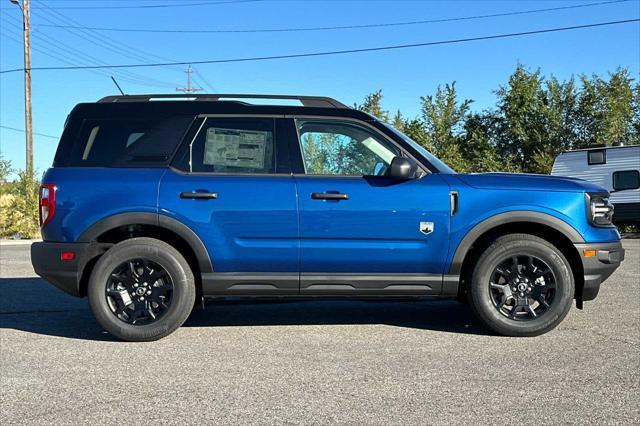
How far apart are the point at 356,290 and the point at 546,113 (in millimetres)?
19377

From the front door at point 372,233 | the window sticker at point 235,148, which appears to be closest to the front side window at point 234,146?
the window sticker at point 235,148

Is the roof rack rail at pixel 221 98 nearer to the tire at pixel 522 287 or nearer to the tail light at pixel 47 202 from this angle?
the tail light at pixel 47 202

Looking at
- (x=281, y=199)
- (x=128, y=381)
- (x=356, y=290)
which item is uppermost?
(x=281, y=199)

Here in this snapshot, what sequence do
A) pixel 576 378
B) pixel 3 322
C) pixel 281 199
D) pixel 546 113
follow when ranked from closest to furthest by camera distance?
pixel 576 378
pixel 281 199
pixel 3 322
pixel 546 113

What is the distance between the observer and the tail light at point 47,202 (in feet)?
15.9

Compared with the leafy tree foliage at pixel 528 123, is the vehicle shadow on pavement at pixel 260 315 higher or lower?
lower

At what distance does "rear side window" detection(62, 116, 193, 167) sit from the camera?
16.2ft

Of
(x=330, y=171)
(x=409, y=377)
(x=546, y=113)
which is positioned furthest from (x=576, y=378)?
(x=546, y=113)

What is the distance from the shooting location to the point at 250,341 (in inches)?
191

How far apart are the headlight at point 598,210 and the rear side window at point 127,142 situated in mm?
3464

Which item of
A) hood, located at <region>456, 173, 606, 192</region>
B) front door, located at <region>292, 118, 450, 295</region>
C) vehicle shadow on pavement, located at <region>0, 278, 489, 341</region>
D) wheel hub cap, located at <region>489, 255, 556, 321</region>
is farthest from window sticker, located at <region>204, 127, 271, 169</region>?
wheel hub cap, located at <region>489, 255, 556, 321</region>

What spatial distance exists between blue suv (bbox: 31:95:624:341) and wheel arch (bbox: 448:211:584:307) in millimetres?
17

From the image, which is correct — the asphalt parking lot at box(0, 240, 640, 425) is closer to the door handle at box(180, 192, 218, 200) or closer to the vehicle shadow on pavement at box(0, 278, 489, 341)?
the vehicle shadow on pavement at box(0, 278, 489, 341)

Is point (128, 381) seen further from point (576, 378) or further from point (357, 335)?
point (576, 378)
